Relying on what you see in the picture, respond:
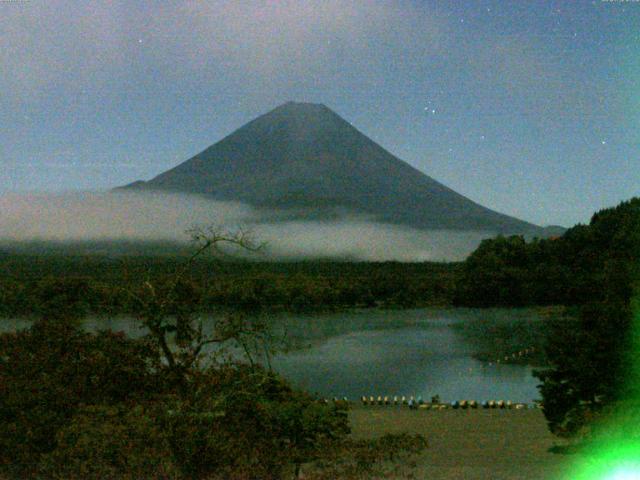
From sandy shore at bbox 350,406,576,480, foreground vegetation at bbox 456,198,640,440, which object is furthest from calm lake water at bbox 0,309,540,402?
foreground vegetation at bbox 456,198,640,440

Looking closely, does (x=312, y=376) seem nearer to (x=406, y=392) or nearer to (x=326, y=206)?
(x=406, y=392)

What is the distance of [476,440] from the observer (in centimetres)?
919

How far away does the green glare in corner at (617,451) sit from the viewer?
16.4 feet

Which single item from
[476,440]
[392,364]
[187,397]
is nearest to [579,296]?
[392,364]

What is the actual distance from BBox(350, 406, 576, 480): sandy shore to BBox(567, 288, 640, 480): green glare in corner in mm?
221

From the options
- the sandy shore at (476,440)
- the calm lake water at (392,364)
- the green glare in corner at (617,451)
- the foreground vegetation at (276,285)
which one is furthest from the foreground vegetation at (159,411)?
the foreground vegetation at (276,285)

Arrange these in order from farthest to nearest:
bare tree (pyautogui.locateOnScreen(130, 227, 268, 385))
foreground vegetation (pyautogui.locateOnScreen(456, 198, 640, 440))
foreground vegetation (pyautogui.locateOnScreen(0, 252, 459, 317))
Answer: foreground vegetation (pyautogui.locateOnScreen(0, 252, 459, 317))
foreground vegetation (pyautogui.locateOnScreen(456, 198, 640, 440))
bare tree (pyautogui.locateOnScreen(130, 227, 268, 385))

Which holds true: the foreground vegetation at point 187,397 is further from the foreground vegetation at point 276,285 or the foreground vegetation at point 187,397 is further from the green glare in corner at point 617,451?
the foreground vegetation at point 276,285

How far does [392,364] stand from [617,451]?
1847cm

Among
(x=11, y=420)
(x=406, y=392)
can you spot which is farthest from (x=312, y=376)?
(x=11, y=420)

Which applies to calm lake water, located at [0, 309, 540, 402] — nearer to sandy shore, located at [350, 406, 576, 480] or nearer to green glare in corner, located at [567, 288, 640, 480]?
sandy shore, located at [350, 406, 576, 480]

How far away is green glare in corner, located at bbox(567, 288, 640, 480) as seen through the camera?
16.4 ft

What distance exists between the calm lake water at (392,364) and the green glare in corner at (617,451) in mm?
4230

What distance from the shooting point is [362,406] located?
47.9ft
